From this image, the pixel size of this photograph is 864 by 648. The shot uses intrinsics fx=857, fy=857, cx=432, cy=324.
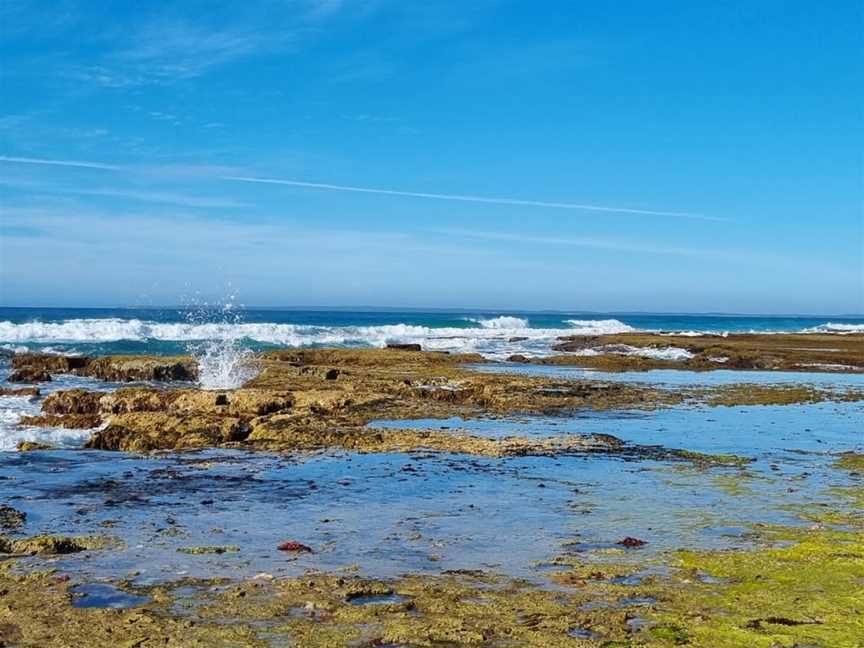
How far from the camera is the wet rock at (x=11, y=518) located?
34.6 feet

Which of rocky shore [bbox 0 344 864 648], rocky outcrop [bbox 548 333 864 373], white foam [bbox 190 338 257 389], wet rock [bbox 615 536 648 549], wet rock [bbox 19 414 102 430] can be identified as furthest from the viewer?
rocky outcrop [bbox 548 333 864 373]

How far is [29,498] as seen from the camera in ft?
40.4

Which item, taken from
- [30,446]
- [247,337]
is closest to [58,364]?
[30,446]

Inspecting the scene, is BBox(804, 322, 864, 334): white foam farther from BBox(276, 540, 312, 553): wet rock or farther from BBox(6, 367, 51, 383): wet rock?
BBox(276, 540, 312, 553): wet rock

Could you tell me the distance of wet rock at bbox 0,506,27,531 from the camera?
1054 centimetres

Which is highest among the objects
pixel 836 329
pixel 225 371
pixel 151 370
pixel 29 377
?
pixel 836 329

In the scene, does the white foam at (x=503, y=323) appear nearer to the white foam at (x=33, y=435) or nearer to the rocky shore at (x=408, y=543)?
the rocky shore at (x=408, y=543)

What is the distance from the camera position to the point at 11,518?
10.9 metres

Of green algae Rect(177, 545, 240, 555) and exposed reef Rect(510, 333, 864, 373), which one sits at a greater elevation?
exposed reef Rect(510, 333, 864, 373)

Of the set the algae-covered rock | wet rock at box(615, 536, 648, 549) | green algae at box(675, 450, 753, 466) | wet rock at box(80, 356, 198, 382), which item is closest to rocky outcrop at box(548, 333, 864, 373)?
wet rock at box(80, 356, 198, 382)

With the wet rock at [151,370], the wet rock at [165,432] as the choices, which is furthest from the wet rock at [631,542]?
the wet rock at [151,370]

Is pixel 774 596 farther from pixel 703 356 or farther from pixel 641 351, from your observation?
pixel 641 351

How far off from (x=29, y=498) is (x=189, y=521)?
297 centimetres

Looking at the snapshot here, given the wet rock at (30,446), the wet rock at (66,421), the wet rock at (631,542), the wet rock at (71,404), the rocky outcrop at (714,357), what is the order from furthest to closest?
the rocky outcrop at (714,357) → the wet rock at (71,404) → the wet rock at (66,421) → the wet rock at (30,446) → the wet rock at (631,542)
